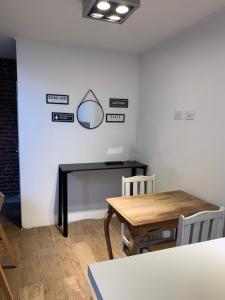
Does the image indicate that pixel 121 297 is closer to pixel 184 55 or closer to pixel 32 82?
pixel 184 55

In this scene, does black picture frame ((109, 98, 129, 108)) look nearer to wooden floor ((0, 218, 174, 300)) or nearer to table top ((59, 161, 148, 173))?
table top ((59, 161, 148, 173))

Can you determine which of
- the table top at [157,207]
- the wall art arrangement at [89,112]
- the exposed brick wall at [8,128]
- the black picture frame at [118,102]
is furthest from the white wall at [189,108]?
the exposed brick wall at [8,128]

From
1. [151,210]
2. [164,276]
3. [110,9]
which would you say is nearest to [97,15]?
[110,9]

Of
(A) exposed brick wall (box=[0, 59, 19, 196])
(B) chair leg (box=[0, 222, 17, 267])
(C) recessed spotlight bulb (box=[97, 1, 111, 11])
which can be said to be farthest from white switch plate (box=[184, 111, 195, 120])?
(A) exposed brick wall (box=[0, 59, 19, 196])

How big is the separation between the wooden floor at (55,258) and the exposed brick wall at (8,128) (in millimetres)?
1095

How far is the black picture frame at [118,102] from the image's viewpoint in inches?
132

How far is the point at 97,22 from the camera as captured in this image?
7.50ft

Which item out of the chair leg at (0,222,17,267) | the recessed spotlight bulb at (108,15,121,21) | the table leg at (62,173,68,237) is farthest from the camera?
the table leg at (62,173,68,237)

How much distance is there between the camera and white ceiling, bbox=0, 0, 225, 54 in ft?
6.33

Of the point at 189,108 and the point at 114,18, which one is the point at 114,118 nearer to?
the point at 189,108

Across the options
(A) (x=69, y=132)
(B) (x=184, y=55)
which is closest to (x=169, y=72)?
(B) (x=184, y=55)

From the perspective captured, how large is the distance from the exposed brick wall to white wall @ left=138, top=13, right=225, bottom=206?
222 centimetres

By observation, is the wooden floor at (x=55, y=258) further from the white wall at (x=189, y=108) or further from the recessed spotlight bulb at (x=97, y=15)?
the recessed spotlight bulb at (x=97, y=15)

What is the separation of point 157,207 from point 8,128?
305cm
